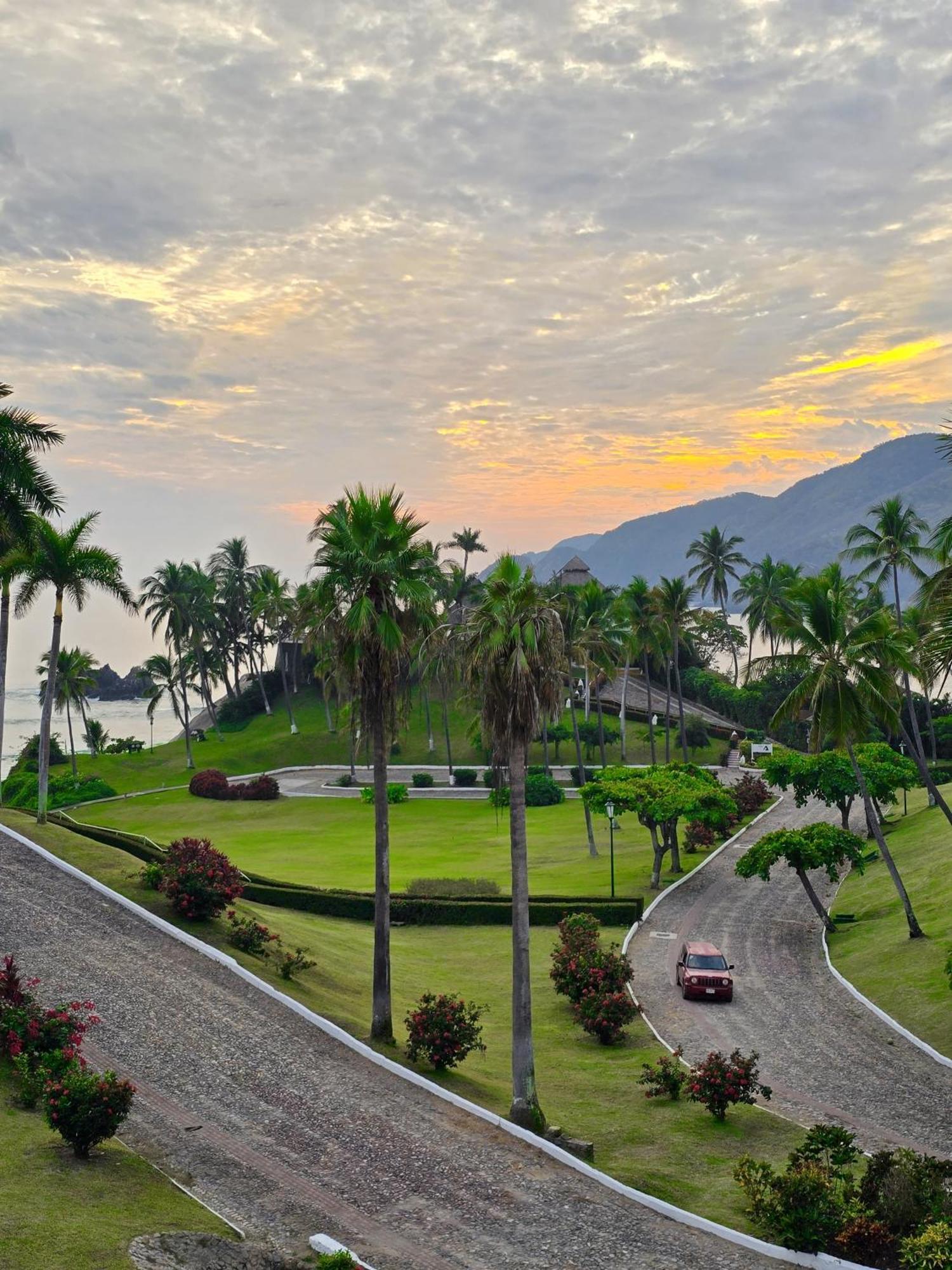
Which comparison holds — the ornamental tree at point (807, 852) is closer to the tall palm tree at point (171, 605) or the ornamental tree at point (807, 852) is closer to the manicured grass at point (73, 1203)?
the manicured grass at point (73, 1203)

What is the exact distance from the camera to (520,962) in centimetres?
2148

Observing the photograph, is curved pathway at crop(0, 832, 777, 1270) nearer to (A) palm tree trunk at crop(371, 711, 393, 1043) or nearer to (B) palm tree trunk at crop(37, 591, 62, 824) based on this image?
(A) palm tree trunk at crop(371, 711, 393, 1043)

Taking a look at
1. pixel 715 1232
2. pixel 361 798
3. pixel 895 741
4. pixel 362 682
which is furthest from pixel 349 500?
pixel 895 741

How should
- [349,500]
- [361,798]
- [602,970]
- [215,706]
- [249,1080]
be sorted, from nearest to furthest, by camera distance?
[249,1080], [349,500], [602,970], [361,798], [215,706]

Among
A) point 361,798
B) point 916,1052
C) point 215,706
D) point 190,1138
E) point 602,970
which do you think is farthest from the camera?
point 215,706

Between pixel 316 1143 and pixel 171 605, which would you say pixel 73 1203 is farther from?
pixel 171 605

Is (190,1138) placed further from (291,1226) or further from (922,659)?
(922,659)

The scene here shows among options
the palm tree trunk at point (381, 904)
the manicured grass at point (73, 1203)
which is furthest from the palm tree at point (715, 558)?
the manicured grass at point (73, 1203)

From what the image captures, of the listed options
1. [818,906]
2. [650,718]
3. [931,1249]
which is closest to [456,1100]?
[931,1249]

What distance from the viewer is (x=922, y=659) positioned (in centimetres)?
2498

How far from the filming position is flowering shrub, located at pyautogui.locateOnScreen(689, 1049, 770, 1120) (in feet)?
70.2

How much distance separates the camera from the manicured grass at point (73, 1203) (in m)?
13.0

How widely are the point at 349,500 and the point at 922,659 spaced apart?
47.9 ft

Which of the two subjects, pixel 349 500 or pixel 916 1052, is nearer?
pixel 349 500
